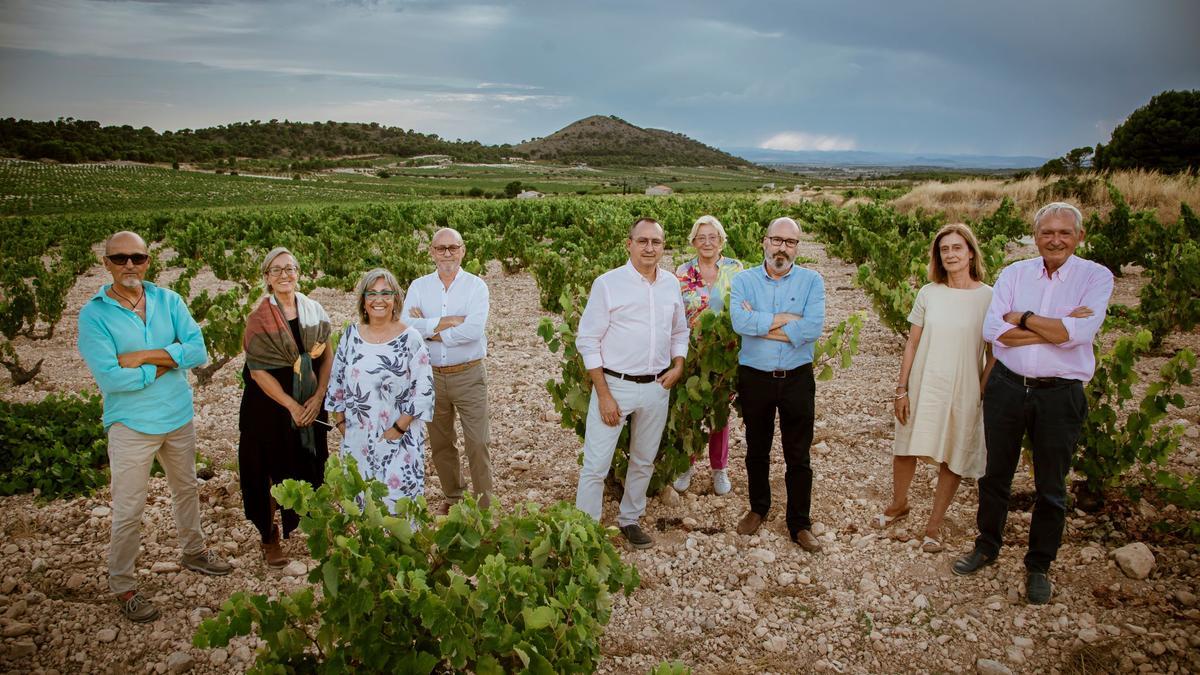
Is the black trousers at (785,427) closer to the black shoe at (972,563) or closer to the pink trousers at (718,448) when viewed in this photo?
the pink trousers at (718,448)

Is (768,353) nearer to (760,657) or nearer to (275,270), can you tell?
(760,657)

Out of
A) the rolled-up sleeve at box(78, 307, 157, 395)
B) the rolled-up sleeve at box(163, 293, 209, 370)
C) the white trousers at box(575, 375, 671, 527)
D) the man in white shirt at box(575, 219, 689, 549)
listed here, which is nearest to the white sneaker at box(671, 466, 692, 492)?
the white trousers at box(575, 375, 671, 527)

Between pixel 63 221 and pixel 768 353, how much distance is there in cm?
3554

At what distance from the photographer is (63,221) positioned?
2908 cm

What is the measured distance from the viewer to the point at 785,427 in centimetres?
413

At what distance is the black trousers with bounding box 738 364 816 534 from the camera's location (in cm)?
402

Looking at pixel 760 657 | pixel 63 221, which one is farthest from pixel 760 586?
pixel 63 221

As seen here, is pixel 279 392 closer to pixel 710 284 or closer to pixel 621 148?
pixel 710 284

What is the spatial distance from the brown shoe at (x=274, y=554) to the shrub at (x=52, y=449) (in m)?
1.91

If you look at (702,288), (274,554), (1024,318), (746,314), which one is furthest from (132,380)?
(1024,318)

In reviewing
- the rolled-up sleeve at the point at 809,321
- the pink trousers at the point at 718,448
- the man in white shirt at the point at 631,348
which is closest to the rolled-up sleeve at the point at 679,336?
the man in white shirt at the point at 631,348

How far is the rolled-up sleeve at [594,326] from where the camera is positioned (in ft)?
13.0

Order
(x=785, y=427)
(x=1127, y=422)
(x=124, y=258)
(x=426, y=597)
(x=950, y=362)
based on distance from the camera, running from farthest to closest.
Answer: (x=1127, y=422)
(x=785, y=427)
(x=950, y=362)
(x=124, y=258)
(x=426, y=597)

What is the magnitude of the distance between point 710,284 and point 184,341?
339 centimetres
